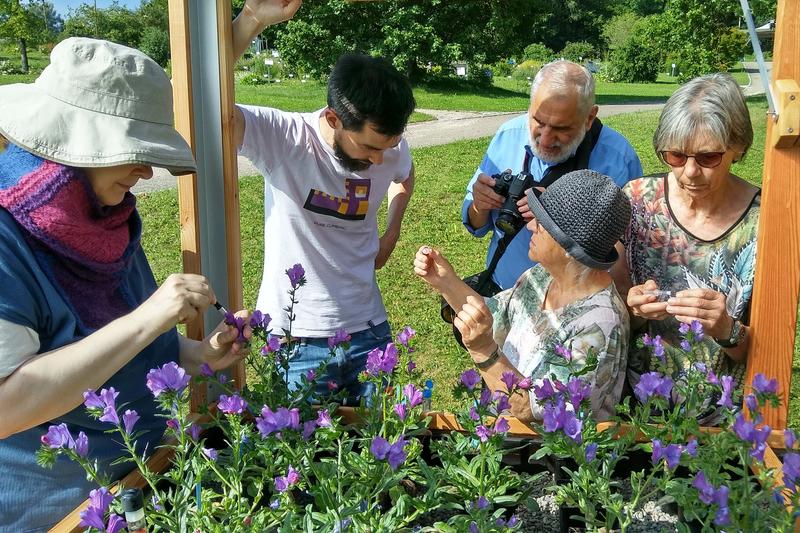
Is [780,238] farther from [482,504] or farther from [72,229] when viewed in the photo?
[72,229]

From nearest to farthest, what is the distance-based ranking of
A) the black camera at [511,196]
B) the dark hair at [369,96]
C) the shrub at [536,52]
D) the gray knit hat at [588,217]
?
the gray knit hat at [588,217] < the dark hair at [369,96] < the black camera at [511,196] < the shrub at [536,52]

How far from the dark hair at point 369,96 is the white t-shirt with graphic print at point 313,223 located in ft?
0.54

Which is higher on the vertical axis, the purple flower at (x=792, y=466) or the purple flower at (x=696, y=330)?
the purple flower at (x=792, y=466)

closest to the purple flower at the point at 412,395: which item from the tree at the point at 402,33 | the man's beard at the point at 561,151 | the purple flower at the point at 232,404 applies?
the purple flower at the point at 232,404

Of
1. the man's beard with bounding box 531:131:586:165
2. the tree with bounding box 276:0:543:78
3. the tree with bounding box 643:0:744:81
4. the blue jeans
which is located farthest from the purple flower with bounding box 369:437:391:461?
the tree with bounding box 276:0:543:78

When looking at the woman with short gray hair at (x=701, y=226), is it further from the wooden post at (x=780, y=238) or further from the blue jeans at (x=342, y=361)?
the blue jeans at (x=342, y=361)

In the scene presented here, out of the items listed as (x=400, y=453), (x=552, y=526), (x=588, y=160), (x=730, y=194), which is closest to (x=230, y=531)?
(x=400, y=453)

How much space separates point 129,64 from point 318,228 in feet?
3.12

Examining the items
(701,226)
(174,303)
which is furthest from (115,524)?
(701,226)

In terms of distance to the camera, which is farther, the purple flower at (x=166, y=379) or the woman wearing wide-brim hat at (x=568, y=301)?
→ the woman wearing wide-brim hat at (x=568, y=301)

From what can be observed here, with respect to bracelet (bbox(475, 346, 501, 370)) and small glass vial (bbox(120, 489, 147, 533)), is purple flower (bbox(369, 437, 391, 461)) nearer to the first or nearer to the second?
small glass vial (bbox(120, 489, 147, 533))

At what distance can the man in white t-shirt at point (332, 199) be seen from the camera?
2.13m

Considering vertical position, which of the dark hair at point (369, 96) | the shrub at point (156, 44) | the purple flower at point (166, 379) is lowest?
the shrub at point (156, 44)

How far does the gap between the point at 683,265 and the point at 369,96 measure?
0.97 meters
